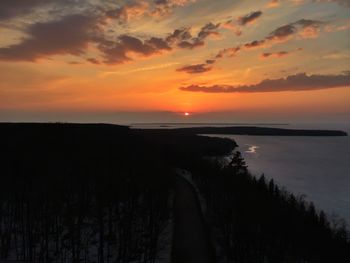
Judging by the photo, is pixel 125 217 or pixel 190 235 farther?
pixel 125 217

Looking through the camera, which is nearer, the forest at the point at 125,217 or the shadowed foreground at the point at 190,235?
the shadowed foreground at the point at 190,235

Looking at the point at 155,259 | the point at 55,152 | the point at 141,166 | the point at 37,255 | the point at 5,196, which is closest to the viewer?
the point at 155,259

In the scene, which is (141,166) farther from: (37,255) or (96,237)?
(37,255)

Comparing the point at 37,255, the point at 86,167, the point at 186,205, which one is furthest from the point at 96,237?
the point at 86,167

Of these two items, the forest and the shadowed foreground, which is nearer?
the shadowed foreground
